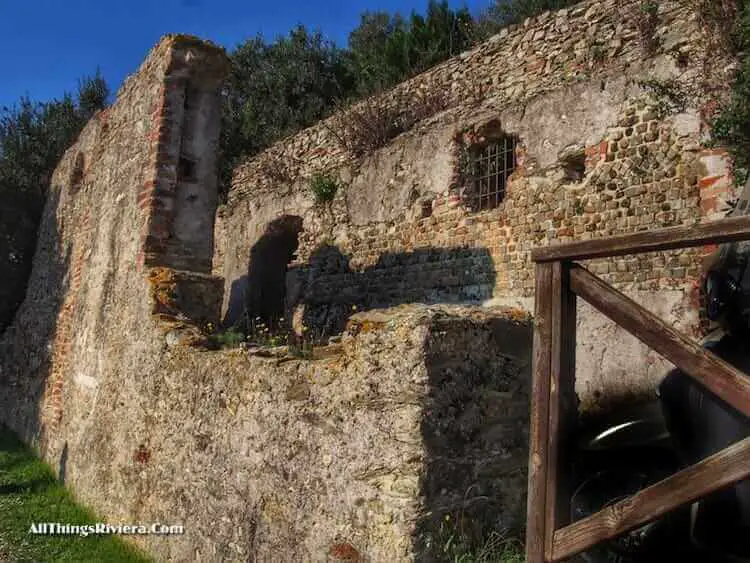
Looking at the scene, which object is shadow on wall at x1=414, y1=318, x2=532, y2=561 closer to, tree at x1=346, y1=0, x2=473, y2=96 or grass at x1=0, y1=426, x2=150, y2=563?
grass at x1=0, y1=426, x2=150, y2=563

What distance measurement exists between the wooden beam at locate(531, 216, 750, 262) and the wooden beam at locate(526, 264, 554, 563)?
89mm

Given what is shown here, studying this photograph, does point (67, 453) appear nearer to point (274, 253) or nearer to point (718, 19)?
point (274, 253)

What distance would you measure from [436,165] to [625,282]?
3279 millimetres

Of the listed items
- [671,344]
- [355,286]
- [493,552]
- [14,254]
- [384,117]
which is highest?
[384,117]

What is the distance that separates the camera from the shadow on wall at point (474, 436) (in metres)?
2.68

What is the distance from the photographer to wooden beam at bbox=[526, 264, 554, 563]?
7.49 feet

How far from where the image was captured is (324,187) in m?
10.0

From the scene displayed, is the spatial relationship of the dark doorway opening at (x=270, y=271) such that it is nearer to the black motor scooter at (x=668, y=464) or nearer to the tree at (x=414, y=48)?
the tree at (x=414, y=48)

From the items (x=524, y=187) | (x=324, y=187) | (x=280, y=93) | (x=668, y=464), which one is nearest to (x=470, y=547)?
(x=668, y=464)

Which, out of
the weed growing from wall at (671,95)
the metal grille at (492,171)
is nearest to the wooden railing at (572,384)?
the weed growing from wall at (671,95)

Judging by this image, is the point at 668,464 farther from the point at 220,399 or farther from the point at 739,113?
the point at 739,113

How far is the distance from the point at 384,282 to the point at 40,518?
16.4 ft

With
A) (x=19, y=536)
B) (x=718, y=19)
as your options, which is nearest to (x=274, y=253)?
(x=19, y=536)

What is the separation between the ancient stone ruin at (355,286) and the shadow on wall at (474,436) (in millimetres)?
11
